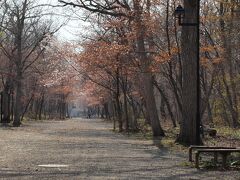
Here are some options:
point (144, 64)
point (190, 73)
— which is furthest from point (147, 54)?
point (190, 73)

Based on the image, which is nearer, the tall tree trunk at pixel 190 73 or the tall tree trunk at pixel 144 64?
the tall tree trunk at pixel 190 73

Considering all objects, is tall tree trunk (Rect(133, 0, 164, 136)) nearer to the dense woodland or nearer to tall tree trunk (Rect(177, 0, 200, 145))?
the dense woodland

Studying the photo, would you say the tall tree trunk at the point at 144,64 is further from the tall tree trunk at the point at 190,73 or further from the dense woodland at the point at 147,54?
the tall tree trunk at the point at 190,73

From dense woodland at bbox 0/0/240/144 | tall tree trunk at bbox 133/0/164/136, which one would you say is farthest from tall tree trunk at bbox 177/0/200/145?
tall tree trunk at bbox 133/0/164/136

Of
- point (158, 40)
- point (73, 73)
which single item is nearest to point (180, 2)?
point (158, 40)

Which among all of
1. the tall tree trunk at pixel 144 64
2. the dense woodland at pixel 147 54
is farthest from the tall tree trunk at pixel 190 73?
the tall tree trunk at pixel 144 64

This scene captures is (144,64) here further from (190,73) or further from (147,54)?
(190,73)

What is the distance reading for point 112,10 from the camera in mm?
24469

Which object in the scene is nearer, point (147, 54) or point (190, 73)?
point (190, 73)

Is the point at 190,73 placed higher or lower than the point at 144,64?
lower

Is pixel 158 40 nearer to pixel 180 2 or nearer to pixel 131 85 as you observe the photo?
pixel 180 2

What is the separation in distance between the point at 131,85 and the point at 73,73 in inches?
216

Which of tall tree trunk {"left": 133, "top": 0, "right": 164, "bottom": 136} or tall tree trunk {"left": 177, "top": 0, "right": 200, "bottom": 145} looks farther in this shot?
tall tree trunk {"left": 133, "top": 0, "right": 164, "bottom": 136}

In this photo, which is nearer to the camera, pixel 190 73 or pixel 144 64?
pixel 190 73
